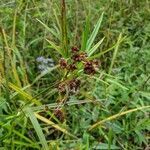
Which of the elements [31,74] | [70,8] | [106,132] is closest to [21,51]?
[31,74]

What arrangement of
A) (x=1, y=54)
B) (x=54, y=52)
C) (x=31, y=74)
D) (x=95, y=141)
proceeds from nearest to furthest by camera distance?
(x=95, y=141) → (x=1, y=54) → (x=31, y=74) → (x=54, y=52)

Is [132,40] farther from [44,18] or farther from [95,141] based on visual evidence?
[95,141]

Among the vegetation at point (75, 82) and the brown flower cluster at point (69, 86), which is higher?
the brown flower cluster at point (69, 86)

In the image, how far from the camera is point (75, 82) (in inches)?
55.1

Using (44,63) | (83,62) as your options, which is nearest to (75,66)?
(83,62)

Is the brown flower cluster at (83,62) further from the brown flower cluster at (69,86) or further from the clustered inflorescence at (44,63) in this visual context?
the clustered inflorescence at (44,63)

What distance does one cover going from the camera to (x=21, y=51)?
2496 millimetres

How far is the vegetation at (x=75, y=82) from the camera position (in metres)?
1.71

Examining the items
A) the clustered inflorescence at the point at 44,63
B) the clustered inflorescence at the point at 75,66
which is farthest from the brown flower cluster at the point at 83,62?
the clustered inflorescence at the point at 44,63


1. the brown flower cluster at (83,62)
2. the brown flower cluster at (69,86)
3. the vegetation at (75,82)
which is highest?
the brown flower cluster at (83,62)

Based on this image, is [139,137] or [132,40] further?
[132,40]

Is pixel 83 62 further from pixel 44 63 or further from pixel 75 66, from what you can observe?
pixel 44 63

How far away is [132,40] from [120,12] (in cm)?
21

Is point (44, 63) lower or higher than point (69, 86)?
lower
